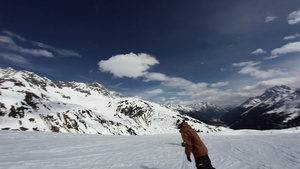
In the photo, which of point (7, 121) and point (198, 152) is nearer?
point (198, 152)

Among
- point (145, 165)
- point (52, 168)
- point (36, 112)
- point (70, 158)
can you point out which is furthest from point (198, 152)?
point (36, 112)

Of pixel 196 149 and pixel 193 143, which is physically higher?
pixel 193 143

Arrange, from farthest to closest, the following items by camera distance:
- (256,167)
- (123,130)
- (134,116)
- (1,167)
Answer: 1. (134,116)
2. (123,130)
3. (256,167)
4. (1,167)

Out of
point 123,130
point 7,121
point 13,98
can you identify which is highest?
point 13,98

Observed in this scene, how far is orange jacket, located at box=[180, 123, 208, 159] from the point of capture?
6453 mm

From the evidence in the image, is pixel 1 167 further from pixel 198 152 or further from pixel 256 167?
pixel 256 167

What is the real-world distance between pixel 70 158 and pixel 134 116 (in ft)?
629

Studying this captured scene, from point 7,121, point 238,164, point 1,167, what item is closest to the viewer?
point 1,167

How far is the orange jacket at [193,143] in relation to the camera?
21.2 ft

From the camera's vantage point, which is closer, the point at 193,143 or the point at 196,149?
the point at 196,149

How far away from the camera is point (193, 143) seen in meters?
6.65

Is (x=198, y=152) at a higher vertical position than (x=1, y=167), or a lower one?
higher

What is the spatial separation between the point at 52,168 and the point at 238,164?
1140 cm

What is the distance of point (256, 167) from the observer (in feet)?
29.0
